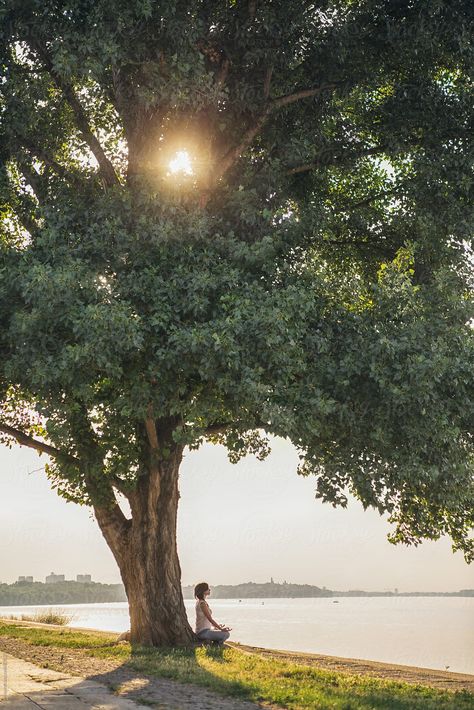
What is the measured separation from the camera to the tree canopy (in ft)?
41.3

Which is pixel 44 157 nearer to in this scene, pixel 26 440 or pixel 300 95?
pixel 300 95

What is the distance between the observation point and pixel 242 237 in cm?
1456

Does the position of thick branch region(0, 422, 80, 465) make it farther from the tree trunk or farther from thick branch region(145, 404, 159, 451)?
thick branch region(145, 404, 159, 451)

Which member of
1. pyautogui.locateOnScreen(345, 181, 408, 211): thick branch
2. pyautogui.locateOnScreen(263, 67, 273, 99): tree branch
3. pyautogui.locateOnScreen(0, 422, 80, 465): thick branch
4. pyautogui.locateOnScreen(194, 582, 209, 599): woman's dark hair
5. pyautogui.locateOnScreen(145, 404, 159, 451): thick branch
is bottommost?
pyautogui.locateOnScreen(194, 582, 209, 599): woman's dark hair

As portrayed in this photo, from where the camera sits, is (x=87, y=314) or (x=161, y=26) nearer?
(x=87, y=314)

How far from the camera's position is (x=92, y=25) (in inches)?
547

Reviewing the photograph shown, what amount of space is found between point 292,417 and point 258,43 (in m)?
7.47

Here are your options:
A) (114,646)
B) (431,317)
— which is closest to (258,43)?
(431,317)

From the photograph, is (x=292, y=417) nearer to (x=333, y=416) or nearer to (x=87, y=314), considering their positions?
(x=333, y=416)

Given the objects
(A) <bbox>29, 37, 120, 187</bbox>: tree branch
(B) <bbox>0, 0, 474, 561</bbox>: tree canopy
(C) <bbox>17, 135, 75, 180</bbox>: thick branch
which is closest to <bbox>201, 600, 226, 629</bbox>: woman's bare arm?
(B) <bbox>0, 0, 474, 561</bbox>: tree canopy

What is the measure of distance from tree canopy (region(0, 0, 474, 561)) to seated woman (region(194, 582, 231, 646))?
2858 millimetres

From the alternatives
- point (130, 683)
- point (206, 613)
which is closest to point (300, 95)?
point (206, 613)

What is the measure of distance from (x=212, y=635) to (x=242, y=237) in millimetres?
7911

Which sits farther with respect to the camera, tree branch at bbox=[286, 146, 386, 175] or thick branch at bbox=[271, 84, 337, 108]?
tree branch at bbox=[286, 146, 386, 175]
